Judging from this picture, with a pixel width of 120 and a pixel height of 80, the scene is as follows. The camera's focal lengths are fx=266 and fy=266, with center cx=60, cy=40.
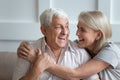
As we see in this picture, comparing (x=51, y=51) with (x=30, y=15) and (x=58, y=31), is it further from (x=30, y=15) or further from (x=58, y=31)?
(x=30, y=15)

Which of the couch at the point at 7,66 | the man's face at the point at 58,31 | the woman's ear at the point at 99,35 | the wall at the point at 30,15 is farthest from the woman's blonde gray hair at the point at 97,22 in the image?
the couch at the point at 7,66

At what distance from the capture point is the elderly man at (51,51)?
1725mm

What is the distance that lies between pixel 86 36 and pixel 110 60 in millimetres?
227

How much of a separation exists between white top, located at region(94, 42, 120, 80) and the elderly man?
0.08 metres

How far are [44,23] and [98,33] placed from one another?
0.37 meters

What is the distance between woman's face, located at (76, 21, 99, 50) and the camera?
1.79 m

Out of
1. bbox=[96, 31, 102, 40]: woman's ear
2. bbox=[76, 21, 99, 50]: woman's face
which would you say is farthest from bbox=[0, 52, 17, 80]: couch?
bbox=[96, 31, 102, 40]: woman's ear

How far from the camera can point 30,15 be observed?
242cm

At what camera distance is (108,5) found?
2.29 meters

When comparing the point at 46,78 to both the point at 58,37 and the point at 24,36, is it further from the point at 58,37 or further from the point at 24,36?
the point at 24,36

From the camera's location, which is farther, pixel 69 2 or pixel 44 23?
pixel 69 2

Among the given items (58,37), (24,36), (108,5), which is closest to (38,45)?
(58,37)

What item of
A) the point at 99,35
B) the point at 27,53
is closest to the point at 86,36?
the point at 99,35

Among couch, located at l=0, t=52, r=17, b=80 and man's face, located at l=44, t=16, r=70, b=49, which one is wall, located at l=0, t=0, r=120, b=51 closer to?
couch, located at l=0, t=52, r=17, b=80
